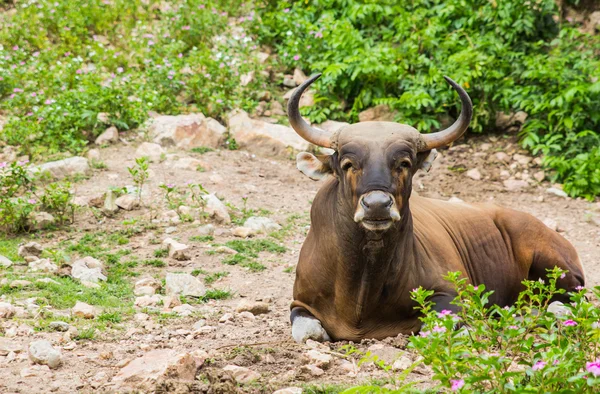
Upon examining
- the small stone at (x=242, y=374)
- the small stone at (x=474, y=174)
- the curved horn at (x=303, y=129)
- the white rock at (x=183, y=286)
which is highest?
the curved horn at (x=303, y=129)

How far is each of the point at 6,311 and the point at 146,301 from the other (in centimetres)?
113

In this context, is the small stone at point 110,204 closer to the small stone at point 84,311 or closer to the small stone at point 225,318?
the small stone at point 84,311

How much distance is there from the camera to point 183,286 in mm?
6996

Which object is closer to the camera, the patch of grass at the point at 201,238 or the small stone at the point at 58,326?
the small stone at the point at 58,326

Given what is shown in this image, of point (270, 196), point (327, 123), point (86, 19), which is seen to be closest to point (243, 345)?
point (270, 196)

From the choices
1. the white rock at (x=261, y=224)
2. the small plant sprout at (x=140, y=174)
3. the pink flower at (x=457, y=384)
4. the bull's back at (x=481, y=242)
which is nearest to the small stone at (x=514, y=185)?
the bull's back at (x=481, y=242)

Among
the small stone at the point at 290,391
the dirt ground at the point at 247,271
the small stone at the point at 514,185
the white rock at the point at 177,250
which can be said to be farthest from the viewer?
the small stone at the point at 514,185

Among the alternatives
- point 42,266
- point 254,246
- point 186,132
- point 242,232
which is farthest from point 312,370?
point 186,132

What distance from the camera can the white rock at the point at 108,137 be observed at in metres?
10.8

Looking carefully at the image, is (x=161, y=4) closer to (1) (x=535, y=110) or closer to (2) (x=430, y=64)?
(2) (x=430, y=64)

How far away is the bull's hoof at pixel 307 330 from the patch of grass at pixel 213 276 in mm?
1715

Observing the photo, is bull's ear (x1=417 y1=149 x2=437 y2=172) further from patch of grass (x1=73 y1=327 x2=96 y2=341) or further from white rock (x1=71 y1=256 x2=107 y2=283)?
white rock (x1=71 y1=256 x2=107 y2=283)

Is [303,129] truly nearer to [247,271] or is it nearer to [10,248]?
[247,271]

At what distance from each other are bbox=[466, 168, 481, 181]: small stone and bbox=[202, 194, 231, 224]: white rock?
3.92 meters
